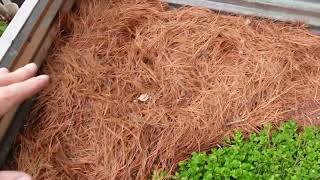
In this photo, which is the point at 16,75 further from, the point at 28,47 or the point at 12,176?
the point at 28,47

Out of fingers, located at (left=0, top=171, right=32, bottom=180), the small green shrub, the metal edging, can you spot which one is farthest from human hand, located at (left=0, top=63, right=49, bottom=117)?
the small green shrub

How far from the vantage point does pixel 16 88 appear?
2186 mm

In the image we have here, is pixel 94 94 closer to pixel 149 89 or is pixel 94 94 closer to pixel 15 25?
pixel 149 89

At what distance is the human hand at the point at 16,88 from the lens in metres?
2.16

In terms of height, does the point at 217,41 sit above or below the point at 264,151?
above

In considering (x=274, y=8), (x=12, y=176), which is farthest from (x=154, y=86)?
(x=12, y=176)

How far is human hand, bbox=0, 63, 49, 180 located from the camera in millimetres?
2164

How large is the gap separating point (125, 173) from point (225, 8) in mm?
1525

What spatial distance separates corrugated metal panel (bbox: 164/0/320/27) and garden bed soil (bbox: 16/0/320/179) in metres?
0.06

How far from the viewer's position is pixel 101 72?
319cm

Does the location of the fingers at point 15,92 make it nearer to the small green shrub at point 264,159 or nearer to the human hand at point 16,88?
the human hand at point 16,88

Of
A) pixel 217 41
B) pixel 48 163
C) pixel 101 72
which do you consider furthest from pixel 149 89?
pixel 48 163

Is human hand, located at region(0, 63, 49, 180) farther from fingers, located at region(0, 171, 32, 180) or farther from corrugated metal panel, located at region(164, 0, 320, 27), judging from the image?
corrugated metal panel, located at region(164, 0, 320, 27)

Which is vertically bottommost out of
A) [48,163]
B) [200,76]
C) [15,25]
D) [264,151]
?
[48,163]
